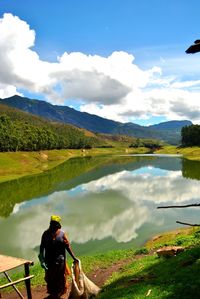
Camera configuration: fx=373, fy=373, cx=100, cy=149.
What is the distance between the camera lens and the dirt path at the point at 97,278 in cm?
2079

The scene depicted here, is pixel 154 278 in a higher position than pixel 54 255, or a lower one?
lower

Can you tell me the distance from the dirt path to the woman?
390 cm

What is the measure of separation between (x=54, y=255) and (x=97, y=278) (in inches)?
293

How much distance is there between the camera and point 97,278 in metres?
22.8

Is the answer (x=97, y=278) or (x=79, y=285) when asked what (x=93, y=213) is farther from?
(x=79, y=285)

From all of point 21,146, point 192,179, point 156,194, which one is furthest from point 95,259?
point 21,146

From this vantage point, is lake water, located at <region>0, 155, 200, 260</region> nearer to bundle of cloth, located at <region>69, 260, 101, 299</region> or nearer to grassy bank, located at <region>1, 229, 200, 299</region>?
grassy bank, located at <region>1, 229, 200, 299</region>

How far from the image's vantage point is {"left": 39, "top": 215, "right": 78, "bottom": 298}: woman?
53.1 ft

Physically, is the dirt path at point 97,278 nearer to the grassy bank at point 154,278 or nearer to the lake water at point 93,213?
the grassy bank at point 154,278

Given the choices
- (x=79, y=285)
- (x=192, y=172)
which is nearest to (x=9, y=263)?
(x=79, y=285)

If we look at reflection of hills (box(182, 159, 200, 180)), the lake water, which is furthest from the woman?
reflection of hills (box(182, 159, 200, 180))

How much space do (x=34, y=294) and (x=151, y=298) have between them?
9.23 metres

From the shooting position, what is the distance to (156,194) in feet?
232

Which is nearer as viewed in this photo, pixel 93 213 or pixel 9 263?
pixel 9 263
